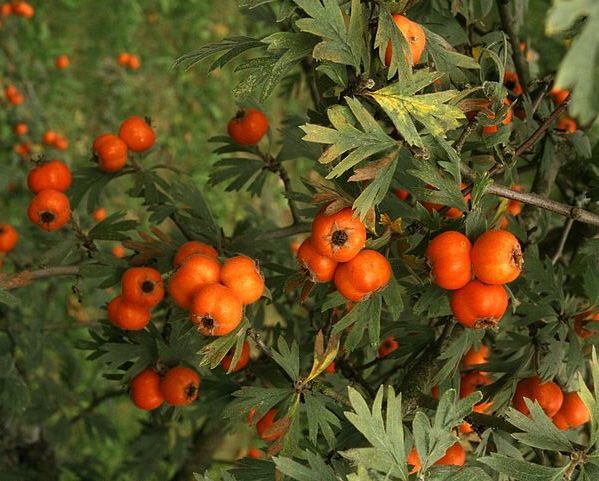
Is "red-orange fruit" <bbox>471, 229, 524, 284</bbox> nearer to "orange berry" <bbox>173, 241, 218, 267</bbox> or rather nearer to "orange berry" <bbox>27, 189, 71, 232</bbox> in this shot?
"orange berry" <bbox>173, 241, 218, 267</bbox>

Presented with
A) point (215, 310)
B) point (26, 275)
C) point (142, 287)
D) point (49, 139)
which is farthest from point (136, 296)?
point (49, 139)

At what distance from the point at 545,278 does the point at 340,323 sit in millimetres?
524

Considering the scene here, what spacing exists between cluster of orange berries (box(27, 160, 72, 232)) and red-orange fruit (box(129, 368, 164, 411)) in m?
0.43

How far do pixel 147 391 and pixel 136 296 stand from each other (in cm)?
26

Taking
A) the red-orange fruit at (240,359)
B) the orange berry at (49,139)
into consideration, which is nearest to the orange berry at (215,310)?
the red-orange fruit at (240,359)

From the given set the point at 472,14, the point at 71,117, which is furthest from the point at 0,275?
the point at 71,117

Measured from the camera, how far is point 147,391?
1.60 m

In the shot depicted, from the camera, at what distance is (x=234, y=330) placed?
49.9 inches

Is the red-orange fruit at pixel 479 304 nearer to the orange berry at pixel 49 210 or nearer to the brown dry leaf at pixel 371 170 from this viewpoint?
the brown dry leaf at pixel 371 170

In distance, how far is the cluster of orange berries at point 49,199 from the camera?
5.49 ft

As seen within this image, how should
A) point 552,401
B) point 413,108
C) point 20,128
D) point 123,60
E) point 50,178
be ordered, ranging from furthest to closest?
point 123,60
point 20,128
point 50,178
point 552,401
point 413,108

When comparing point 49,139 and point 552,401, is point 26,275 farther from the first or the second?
point 49,139

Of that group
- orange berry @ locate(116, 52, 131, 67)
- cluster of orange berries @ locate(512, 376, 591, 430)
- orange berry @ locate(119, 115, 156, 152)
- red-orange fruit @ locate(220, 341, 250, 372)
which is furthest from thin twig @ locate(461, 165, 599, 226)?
orange berry @ locate(116, 52, 131, 67)

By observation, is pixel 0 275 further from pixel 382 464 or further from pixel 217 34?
pixel 217 34
